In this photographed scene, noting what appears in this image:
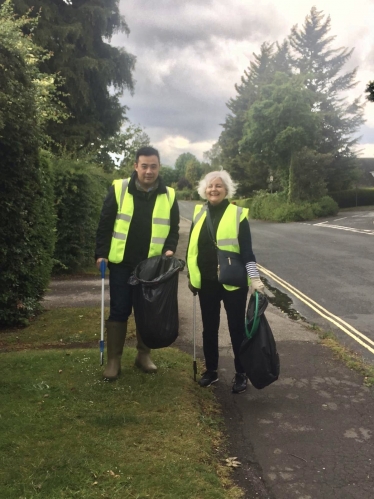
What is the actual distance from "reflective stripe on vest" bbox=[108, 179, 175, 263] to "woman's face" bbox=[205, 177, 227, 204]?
46 cm

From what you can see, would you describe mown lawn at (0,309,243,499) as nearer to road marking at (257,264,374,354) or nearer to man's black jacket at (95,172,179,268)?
man's black jacket at (95,172,179,268)

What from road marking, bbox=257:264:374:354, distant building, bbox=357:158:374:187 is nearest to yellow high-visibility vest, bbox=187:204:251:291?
road marking, bbox=257:264:374:354

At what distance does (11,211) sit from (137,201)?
2.46 m

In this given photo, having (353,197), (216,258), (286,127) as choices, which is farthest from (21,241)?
(353,197)

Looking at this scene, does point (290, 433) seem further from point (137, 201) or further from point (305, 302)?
point (305, 302)

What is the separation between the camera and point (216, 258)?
4191 mm

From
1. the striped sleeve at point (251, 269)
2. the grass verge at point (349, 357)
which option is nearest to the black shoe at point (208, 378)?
the striped sleeve at point (251, 269)

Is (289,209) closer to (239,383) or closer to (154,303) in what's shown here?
(239,383)

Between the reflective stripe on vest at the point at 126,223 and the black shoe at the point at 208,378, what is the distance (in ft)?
4.22

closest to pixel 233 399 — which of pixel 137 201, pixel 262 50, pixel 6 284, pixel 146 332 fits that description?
pixel 146 332

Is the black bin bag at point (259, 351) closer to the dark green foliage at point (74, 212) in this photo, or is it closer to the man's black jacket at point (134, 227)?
the man's black jacket at point (134, 227)

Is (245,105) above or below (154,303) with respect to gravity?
above

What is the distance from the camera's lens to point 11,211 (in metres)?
5.87

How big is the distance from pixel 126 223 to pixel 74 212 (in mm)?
7643
